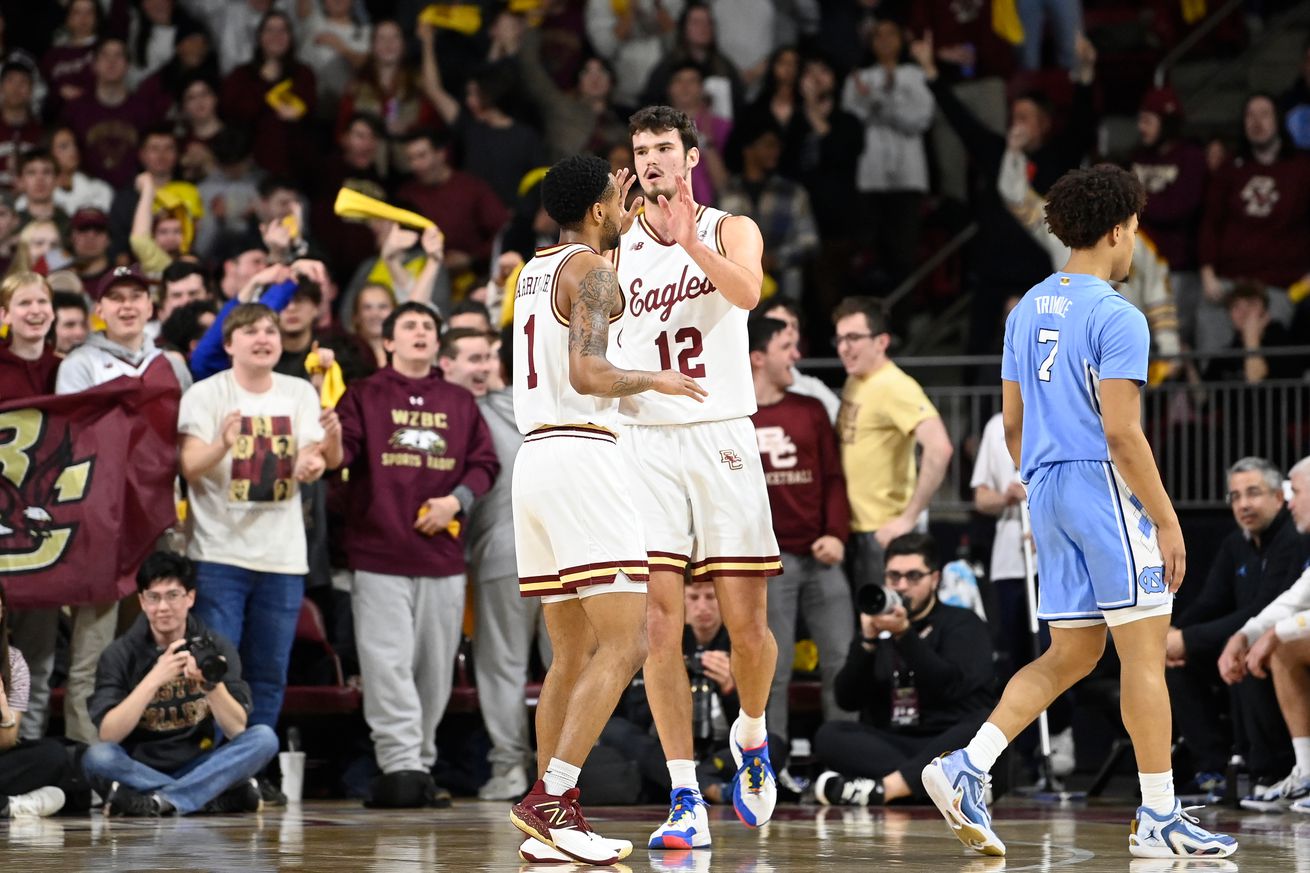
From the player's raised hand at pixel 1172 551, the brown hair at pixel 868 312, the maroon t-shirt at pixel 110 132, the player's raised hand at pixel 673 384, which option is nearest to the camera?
the player's raised hand at pixel 1172 551

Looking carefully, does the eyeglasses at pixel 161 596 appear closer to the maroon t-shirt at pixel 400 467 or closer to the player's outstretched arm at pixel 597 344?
the maroon t-shirt at pixel 400 467

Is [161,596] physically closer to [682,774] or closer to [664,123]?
[682,774]

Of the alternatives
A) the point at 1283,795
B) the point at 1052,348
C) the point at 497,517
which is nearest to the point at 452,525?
the point at 497,517

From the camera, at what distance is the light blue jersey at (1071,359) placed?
6.61 metres

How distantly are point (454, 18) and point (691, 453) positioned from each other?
10.1 m

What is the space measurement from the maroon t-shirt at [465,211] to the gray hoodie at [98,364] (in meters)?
4.60

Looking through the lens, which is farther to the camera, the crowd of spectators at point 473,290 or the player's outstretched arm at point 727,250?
the crowd of spectators at point 473,290

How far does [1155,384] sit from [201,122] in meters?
7.70

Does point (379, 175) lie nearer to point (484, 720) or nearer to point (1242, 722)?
point (484, 720)

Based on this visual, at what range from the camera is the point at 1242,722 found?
1027cm

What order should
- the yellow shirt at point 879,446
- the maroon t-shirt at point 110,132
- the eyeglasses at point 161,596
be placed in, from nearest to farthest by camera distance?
the eyeglasses at point 161,596 → the yellow shirt at point 879,446 → the maroon t-shirt at point 110,132

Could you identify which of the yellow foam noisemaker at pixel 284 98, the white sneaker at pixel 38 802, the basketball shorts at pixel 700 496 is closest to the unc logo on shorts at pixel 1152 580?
the basketball shorts at pixel 700 496

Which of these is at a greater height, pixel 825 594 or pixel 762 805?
pixel 825 594

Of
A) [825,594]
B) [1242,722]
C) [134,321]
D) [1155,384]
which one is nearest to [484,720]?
[825,594]
